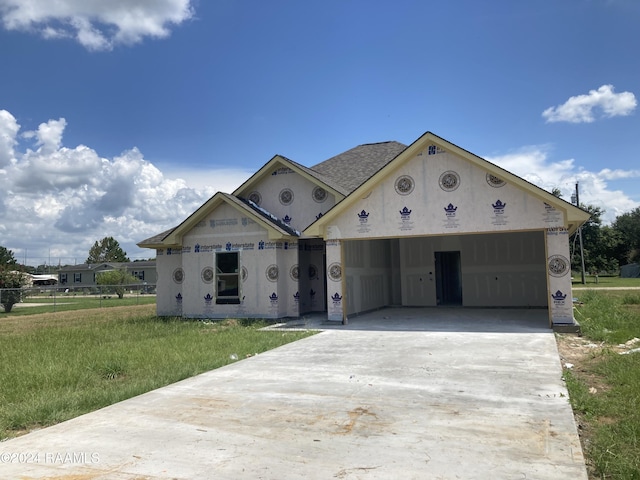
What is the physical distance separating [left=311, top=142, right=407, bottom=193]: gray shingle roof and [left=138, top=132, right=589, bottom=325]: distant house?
0.36ft

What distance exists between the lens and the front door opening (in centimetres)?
2095

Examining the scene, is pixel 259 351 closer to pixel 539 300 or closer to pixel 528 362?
pixel 528 362

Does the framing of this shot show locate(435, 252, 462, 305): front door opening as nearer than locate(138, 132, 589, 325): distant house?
No

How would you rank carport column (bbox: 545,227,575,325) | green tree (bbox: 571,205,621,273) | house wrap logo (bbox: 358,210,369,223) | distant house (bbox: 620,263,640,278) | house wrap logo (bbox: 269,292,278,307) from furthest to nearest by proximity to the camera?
→ distant house (bbox: 620,263,640,278), green tree (bbox: 571,205,621,273), house wrap logo (bbox: 269,292,278,307), house wrap logo (bbox: 358,210,369,223), carport column (bbox: 545,227,575,325)

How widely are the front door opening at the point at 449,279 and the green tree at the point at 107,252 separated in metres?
86.1

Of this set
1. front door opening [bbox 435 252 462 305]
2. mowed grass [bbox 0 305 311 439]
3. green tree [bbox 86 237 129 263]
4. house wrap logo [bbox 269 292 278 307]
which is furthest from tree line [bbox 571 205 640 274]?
green tree [bbox 86 237 129 263]

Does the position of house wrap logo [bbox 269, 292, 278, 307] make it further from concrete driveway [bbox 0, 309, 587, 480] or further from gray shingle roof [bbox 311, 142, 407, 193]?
concrete driveway [bbox 0, 309, 587, 480]

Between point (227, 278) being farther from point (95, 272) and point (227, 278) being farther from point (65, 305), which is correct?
point (95, 272)

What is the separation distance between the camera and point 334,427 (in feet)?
17.1

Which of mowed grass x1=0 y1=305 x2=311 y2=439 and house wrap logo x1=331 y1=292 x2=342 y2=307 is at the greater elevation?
house wrap logo x1=331 y1=292 x2=342 y2=307

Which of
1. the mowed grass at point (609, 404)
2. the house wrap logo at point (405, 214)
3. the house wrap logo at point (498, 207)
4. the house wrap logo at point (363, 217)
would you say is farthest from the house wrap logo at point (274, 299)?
the mowed grass at point (609, 404)

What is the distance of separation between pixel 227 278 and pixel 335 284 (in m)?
4.62

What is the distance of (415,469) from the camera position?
407 cm

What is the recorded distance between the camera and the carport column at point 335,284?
15031mm
